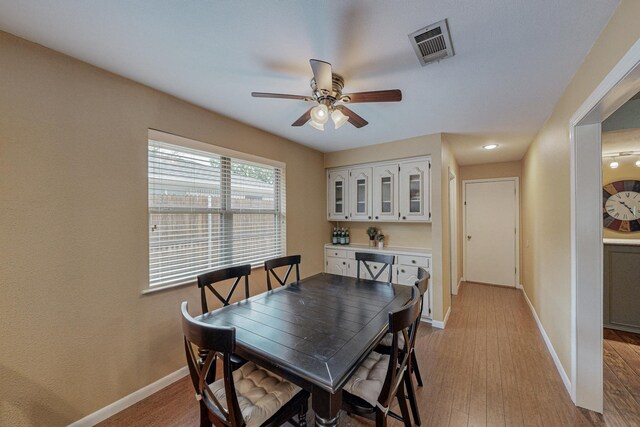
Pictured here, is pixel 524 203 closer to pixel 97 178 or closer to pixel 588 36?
pixel 588 36

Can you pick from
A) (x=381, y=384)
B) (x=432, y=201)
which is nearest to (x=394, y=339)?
(x=381, y=384)

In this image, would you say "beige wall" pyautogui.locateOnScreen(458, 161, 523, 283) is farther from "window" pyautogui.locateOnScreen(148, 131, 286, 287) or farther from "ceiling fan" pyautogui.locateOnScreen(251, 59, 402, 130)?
"ceiling fan" pyautogui.locateOnScreen(251, 59, 402, 130)

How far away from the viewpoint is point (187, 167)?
2367mm

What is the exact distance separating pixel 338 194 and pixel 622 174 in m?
3.88

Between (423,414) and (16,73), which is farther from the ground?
(16,73)

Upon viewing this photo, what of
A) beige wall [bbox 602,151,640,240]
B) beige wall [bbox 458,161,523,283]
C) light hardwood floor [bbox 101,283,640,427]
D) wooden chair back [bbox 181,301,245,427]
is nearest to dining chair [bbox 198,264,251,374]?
wooden chair back [bbox 181,301,245,427]

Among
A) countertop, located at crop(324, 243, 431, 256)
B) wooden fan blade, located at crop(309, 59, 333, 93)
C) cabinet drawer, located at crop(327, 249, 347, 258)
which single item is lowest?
cabinet drawer, located at crop(327, 249, 347, 258)

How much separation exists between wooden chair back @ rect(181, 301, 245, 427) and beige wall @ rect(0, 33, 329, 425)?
1.02 metres

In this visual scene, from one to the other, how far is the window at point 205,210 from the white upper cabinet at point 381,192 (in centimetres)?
118

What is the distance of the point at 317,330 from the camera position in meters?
1.49

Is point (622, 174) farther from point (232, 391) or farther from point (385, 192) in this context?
point (232, 391)

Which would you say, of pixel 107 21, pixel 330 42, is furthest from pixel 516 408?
pixel 107 21

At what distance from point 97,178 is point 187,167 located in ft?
2.29

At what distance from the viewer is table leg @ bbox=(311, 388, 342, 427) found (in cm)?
107
